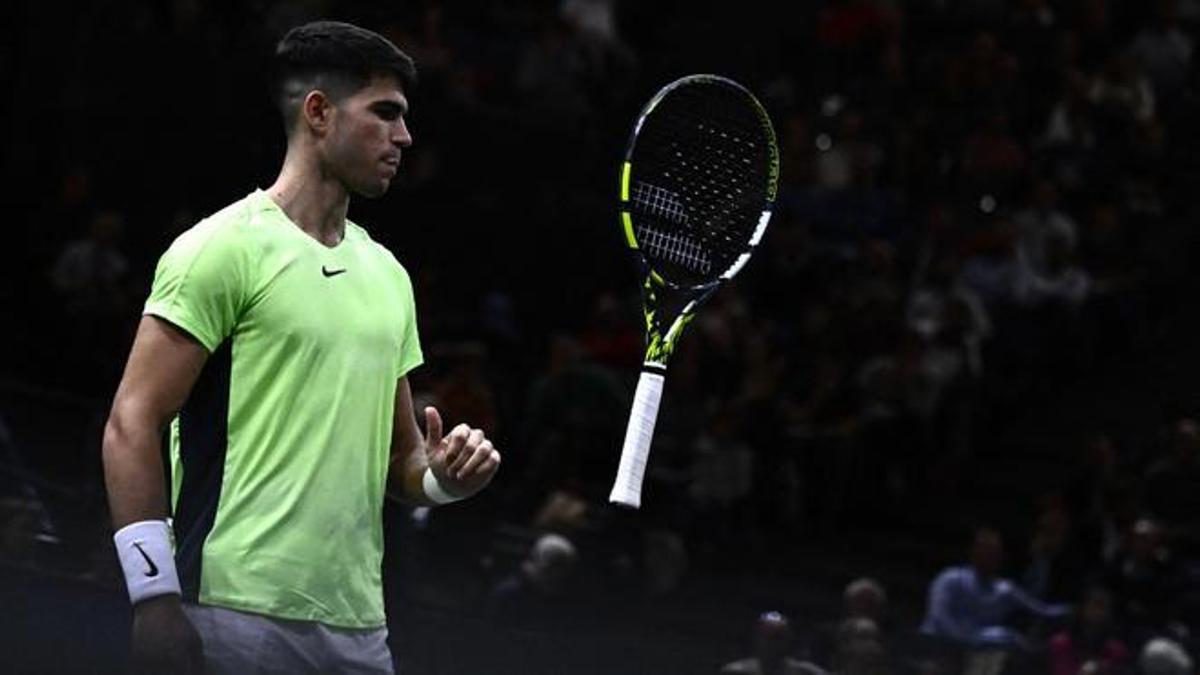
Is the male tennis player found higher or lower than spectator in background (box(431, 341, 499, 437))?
lower

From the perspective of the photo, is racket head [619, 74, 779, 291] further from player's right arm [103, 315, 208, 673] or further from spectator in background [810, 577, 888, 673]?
spectator in background [810, 577, 888, 673]

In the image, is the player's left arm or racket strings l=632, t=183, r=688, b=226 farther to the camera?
racket strings l=632, t=183, r=688, b=226

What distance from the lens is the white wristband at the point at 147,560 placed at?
4.75 meters

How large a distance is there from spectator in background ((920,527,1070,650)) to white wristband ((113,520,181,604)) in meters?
6.87

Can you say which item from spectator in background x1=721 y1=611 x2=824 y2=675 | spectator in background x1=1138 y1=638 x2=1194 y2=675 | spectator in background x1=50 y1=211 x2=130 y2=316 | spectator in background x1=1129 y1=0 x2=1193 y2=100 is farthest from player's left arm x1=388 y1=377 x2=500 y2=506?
spectator in background x1=1129 y1=0 x2=1193 y2=100

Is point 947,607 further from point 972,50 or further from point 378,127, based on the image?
point 378,127

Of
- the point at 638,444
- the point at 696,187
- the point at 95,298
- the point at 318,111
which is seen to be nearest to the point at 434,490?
the point at 638,444

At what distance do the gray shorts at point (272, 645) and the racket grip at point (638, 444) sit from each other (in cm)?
55

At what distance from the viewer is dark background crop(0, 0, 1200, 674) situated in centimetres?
1291

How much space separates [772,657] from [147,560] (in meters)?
4.18

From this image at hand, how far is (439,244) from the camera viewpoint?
15797mm

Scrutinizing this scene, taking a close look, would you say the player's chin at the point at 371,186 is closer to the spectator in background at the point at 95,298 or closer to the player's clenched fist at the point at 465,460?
the player's clenched fist at the point at 465,460

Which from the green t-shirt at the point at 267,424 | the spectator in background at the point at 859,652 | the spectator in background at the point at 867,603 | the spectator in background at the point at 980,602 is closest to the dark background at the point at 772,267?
the spectator in background at the point at 980,602

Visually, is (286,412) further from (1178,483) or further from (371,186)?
(1178,483)
